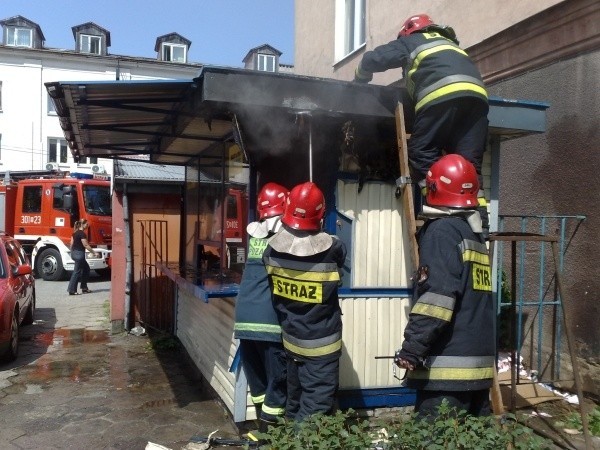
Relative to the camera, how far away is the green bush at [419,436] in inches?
106

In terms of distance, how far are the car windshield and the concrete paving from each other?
749 cm

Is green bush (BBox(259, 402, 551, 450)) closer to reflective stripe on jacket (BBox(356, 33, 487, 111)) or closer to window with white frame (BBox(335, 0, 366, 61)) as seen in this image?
reflective stripe on jacket (BBox(356, 33, 487, 111))

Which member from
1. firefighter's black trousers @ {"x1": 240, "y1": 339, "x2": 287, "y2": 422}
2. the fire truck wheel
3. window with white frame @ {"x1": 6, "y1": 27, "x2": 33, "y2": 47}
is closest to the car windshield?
the fire truck wheel

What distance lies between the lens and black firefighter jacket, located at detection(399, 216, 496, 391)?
9.93ft

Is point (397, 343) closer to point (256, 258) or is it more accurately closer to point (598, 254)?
point (256, 258)

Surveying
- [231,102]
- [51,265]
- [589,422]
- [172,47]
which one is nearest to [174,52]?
[172,47]

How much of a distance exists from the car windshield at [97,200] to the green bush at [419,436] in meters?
14.2

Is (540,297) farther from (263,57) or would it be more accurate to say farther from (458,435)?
(263,57)

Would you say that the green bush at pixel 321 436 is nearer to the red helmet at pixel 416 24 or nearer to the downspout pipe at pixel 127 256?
the red helmet at pixel 416 24

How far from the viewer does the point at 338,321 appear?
3.79 meters

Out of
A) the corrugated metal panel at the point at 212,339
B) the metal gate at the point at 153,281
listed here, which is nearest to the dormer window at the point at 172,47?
the metal gate at the point at 153,281

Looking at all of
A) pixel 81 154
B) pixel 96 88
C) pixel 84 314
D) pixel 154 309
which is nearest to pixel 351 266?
pixel 96 88

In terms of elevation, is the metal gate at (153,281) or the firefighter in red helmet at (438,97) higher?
the firefighter in red helmet at (438,97)

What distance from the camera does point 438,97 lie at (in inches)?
153
